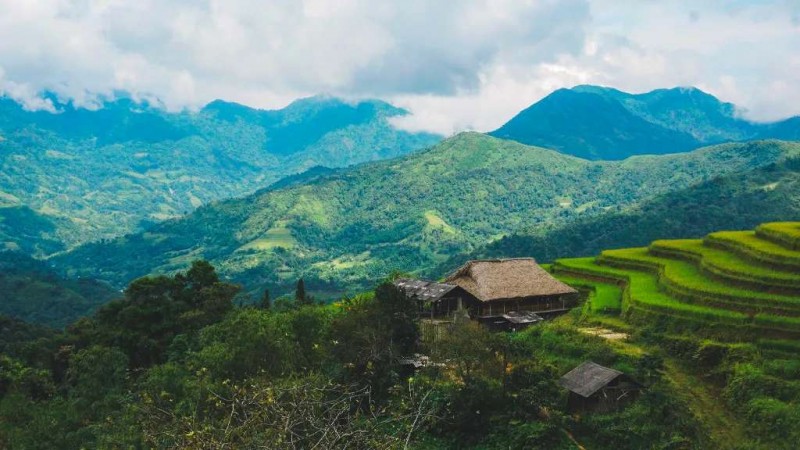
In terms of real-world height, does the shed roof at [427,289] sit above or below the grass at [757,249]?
below

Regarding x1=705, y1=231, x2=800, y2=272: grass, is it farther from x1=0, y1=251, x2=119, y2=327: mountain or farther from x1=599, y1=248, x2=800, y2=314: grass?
x1=0, y1=251, x2=119, y2=327: mountain

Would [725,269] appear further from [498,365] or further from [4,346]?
[4,346]

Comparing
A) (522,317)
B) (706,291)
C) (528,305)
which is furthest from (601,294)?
(706,291)

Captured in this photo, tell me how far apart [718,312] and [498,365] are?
40.3 feet

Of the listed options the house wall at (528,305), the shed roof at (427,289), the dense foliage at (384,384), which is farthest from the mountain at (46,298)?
the house wall at (528,305)

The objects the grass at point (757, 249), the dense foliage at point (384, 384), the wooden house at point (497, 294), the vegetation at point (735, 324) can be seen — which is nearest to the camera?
the dense foliage at point (384, 384)

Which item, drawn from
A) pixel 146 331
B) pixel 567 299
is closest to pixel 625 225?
pixel 567 299

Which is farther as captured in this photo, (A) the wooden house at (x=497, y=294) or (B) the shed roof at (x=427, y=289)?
(A) the wooden house at (x=497, y=294)

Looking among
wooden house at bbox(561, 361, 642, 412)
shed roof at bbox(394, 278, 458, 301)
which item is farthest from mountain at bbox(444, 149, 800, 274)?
wooden house at bbox(561, 361, 642, 412)

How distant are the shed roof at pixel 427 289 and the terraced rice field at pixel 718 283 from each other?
10697mm

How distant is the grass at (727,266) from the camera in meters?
35.3

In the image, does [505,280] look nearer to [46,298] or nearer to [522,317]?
[522,317]

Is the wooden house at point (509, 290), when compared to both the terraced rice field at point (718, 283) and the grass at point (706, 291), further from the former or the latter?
the grass at point (706, 291)

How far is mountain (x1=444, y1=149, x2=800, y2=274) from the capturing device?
146 m
